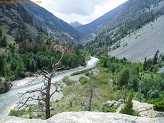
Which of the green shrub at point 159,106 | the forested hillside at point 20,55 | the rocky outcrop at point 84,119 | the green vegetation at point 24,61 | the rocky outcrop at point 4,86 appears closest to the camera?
the rocky outcrop at point 84,119

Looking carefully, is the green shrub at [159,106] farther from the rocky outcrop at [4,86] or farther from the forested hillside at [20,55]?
the rocky outcrop at [4,86]

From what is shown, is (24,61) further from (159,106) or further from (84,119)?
(84,119)

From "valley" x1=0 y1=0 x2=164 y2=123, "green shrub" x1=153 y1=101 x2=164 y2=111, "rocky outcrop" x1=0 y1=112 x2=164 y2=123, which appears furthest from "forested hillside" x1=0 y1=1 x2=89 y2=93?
"rocky outcrop" x1=0 y1=112 x2=164 y2=123

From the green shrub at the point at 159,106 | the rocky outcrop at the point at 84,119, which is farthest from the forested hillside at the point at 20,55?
the rocky outcrop at the point at 84,119

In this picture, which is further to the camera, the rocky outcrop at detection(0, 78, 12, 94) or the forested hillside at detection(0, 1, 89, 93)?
the forested hillside at detection(0, 1, 89, 93)

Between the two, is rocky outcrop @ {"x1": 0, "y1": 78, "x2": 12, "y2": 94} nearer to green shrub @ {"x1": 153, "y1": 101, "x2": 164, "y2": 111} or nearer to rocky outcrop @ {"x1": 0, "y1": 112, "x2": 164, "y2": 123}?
green shrub @ {"x1": 153, "y1": 101, "x2": 164, "y2": 111}

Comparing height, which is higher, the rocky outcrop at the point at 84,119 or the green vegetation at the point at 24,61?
the green vegetation at the point at 24,61

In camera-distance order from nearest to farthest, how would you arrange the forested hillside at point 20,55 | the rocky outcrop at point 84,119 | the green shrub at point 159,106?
the rocky outcrop at point 84,119 → the green shrub at point 159,106 → the forested hillside at point 20,55

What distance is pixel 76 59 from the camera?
513 feet

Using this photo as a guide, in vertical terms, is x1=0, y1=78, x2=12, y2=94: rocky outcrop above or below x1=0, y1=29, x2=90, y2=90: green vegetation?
below

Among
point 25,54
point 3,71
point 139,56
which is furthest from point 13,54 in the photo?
point 139,56

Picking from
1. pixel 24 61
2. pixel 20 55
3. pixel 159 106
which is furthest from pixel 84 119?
pixel 20 55

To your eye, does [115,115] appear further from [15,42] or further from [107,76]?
[15,42]

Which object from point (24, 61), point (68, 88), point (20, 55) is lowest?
point (68, 88)
